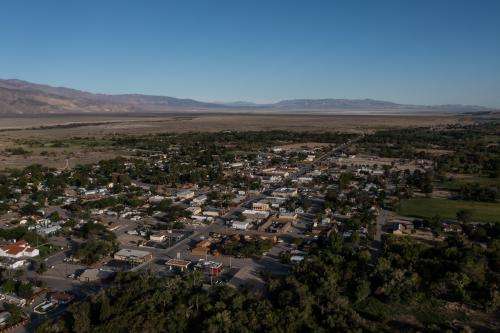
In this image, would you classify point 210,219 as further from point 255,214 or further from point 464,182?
point 464,182

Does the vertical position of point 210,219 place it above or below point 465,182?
below

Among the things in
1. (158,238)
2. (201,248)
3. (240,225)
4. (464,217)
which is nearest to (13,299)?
(158,238)

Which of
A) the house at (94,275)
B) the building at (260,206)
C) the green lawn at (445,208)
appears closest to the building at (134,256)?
the house at (94,275)

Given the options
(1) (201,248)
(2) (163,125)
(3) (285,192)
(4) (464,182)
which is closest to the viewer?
(1) (201,248)

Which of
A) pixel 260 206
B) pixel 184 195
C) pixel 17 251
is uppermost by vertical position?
pixel 17 251

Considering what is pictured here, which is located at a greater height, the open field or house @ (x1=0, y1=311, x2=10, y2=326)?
house @ (x1=0, y1=311, x2=10, y2=326)

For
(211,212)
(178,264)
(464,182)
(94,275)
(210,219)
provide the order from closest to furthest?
1. (94,275)
2. (178,264)
3. (210,219)
4. (211,212)
5. (464,182)

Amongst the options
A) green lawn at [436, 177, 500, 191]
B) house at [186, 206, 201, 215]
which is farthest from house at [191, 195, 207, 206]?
green lawn at [436, 177, 500, 191]

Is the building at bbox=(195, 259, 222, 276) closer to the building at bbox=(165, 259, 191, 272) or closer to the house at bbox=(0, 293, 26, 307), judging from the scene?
the building at bbox=(165, 259, 191, 272)
